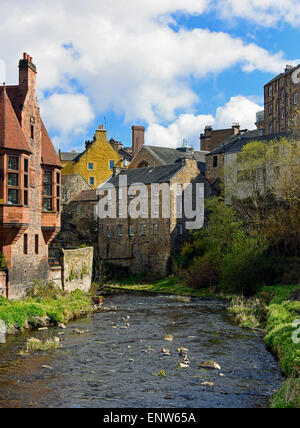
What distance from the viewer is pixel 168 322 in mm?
22688

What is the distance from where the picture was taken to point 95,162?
58.2 m

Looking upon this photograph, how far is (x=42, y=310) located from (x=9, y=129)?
8.67 meters

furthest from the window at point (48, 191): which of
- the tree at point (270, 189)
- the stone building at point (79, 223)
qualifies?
the stone building at point (79, 223)

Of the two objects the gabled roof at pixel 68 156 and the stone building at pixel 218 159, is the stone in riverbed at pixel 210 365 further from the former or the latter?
the gabled roof at pixel 68 156

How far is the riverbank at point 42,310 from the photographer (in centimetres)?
1938

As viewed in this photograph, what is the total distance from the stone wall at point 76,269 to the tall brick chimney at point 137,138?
29.8 metres

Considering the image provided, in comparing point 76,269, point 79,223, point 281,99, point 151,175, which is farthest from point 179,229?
point 281,99

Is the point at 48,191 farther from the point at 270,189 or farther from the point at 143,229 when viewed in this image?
the point at 143,229

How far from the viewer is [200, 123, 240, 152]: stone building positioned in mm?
63969

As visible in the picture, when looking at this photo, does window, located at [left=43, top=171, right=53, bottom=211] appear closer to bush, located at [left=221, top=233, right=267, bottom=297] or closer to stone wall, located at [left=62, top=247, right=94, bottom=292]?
stone wall, located at [left=62, top=247, right=94, bottom=292]

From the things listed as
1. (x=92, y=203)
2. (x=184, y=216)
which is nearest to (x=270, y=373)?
(x=184, y=216)

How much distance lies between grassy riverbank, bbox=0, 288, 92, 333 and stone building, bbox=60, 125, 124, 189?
109ft

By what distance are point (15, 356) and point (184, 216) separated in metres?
29.2
